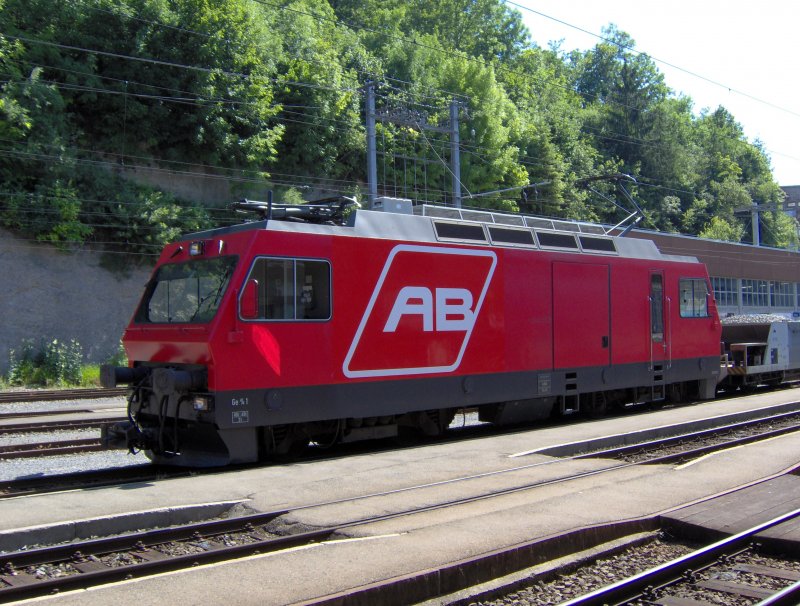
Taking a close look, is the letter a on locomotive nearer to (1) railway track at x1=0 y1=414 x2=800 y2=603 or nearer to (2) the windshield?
(2) the windshield

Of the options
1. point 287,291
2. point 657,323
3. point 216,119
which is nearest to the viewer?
point 287,291

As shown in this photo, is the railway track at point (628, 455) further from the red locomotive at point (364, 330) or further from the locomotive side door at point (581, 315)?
the locomotive side door at point (581, 315)

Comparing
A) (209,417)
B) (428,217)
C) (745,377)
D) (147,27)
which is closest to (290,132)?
(147,27)

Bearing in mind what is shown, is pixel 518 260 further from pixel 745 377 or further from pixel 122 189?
pixel 122 189

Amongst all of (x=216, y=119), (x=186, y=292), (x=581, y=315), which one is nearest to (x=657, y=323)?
(x=581, y=315)

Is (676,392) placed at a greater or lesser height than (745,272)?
lesser

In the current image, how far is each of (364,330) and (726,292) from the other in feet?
158

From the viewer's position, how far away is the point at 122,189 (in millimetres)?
29672

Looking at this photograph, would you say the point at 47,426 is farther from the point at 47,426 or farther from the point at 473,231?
the point at 473,231

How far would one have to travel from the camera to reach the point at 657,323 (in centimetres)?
1664

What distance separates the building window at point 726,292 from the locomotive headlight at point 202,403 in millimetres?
48153

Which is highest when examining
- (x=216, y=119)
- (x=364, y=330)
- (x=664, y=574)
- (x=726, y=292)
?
(x=216, y=119)

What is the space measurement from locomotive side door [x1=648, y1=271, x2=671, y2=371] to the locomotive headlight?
33.0 feet

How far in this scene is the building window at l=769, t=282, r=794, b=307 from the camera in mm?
60156
